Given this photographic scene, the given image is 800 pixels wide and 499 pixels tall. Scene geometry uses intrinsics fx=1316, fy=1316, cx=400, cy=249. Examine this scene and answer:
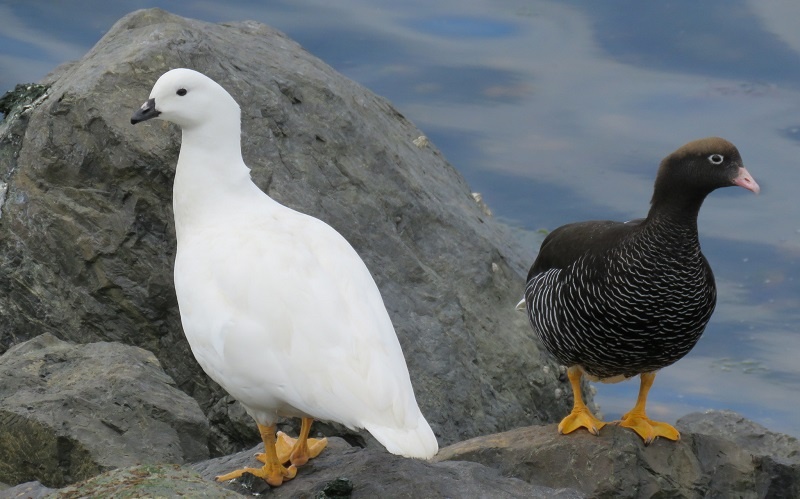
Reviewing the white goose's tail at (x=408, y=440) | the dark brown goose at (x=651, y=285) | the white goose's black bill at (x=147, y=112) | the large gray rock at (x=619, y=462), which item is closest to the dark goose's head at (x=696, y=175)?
the dark brown goose at (x=651, y=285)

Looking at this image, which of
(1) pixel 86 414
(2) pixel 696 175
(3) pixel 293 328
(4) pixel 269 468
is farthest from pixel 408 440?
(2) pixel 696 175

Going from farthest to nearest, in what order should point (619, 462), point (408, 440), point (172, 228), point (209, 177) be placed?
point (172, 228)
point (619, 462)
point (209, 177)
point (408, 440)

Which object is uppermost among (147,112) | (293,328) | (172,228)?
(147,112)

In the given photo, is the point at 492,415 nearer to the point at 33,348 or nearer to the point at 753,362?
Answer: the point at 33,348

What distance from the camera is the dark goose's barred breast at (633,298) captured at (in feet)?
17.6

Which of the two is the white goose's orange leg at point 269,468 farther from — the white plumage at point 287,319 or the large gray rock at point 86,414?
the large gray rock at point 86,414

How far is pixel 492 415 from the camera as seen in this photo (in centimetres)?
642

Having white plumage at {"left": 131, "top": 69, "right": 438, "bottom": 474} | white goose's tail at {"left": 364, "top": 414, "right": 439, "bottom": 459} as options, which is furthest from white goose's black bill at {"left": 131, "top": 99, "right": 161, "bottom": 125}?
white goose's tail at {"left": 364, "top": 414, "right": 439, "bottom": 459}

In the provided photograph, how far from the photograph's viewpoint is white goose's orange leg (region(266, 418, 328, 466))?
16.6 ft

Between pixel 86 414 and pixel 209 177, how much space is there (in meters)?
1.05

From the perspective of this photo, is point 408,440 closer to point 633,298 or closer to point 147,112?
point 633,298

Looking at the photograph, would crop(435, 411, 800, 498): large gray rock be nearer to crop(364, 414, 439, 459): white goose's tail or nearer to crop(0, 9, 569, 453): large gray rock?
crop(0, 9, 569, 453): large gray rock

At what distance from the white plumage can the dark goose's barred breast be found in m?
1.05

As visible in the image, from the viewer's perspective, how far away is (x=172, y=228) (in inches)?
244
